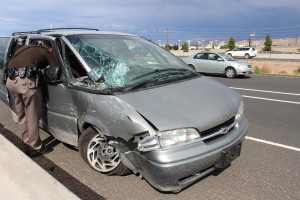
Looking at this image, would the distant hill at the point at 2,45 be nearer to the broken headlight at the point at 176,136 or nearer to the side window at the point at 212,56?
the broken headlight at the point at 176,136

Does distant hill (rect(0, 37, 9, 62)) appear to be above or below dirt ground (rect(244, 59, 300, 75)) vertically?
above

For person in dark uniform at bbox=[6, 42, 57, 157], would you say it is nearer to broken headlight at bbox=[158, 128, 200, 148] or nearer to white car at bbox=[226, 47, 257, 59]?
broken headlight at bbox=[158, 128, 200, 148]

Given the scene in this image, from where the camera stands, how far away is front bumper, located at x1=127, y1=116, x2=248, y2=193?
7.37ft

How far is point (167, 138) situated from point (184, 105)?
476 millimetres

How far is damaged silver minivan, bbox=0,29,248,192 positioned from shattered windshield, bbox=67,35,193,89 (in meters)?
0.01

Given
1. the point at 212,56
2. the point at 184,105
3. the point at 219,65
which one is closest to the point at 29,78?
the point at 184,105

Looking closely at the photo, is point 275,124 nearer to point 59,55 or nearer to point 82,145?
point 82,145

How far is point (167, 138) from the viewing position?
7.58 ft

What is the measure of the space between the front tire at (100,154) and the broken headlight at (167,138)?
674 mm

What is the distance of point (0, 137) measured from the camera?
10.6 ft

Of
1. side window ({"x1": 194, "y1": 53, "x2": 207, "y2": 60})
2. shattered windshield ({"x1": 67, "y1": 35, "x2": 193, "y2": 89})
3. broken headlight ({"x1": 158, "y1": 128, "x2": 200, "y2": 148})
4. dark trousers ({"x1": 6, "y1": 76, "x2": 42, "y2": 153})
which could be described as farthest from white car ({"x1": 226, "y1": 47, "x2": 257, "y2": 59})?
broken headlight ({"x1": 158, "y1": 128, "x2": 200, "y2": 148})

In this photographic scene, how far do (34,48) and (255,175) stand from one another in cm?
338

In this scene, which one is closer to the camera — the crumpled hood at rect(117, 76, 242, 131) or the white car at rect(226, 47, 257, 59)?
the crumpled hood at rect(117, 76, 242, 131)

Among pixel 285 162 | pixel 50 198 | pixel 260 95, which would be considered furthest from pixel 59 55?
pixel 260 95
